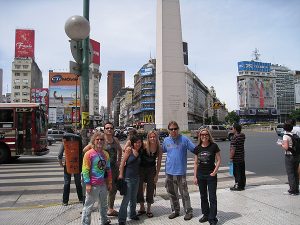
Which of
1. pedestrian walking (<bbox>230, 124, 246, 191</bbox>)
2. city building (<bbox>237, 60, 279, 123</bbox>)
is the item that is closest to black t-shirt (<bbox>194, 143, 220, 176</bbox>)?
pedestrian walking (<bbox>230, 124, 246, 191</bbox>)

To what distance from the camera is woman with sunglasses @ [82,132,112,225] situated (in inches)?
213

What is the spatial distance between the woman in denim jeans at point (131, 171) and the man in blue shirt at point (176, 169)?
0.60m

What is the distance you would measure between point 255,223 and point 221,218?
610 millimetres

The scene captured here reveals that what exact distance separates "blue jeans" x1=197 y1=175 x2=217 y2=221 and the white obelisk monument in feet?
145

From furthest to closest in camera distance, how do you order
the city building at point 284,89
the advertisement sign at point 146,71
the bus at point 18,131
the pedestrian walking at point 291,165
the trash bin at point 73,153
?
the city building at point 284,89
the advertisement sign at point 146,71
the bus at point 18,131
the pedestrian walking at point 291,165
the trash bin at point 73,153

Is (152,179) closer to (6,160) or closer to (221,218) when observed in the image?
(221,218)

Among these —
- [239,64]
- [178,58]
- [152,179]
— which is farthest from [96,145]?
[239,64]

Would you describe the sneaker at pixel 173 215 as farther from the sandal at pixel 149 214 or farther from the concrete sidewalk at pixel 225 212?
the sandal at pixel 149 214

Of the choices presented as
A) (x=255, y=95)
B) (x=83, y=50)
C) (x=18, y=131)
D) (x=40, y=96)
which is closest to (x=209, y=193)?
(x=83, y=50)

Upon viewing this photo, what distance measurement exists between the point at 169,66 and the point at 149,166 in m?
45.0

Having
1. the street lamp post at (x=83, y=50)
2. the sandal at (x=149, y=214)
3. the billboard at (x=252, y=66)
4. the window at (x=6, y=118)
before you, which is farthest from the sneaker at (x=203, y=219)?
the billboard at (x=252, y=66)

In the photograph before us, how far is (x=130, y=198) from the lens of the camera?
6012mm

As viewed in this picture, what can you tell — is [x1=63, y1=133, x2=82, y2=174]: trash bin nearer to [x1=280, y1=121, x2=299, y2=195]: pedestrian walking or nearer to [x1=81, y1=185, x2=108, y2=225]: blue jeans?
[x1=81, y1=185, x2=108, y2=225]: blue jeans

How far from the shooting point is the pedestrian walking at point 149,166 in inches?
245
